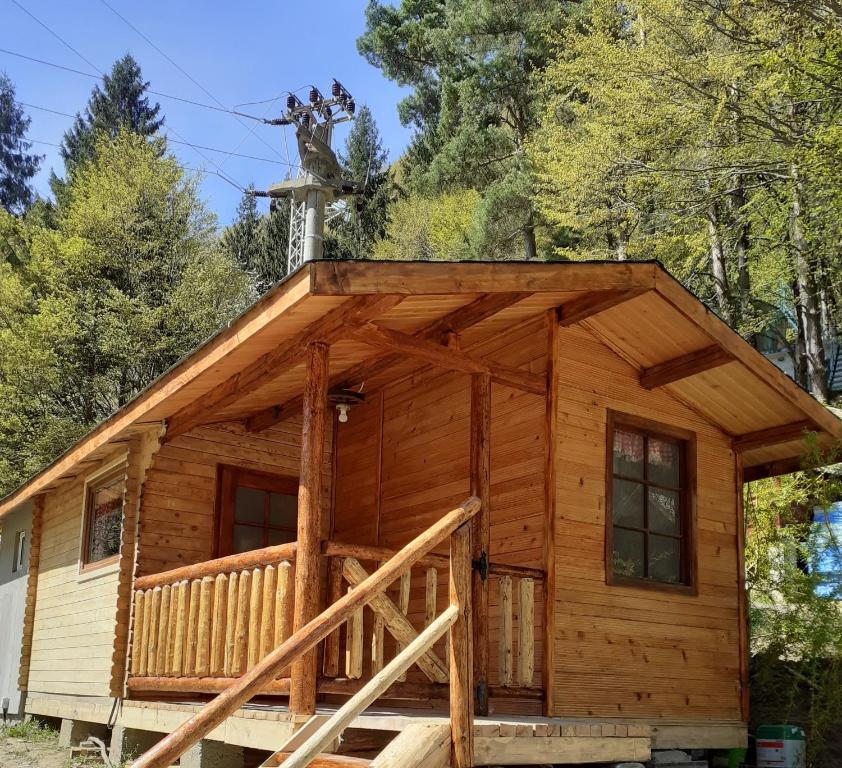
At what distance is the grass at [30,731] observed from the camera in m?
10.4

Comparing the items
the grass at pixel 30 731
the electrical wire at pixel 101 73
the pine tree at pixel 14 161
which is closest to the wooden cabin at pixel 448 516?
the grass at pixel 30 731

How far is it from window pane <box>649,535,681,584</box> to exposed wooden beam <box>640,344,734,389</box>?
125cm

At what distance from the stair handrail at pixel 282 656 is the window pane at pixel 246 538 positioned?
4.68m

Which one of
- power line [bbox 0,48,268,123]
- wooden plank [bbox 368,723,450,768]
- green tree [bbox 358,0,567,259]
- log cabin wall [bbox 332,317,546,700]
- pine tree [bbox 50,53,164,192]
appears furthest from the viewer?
pine tree [bbox 50,53,164,192]

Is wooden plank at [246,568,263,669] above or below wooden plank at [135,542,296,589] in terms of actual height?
below

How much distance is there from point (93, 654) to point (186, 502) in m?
1.85

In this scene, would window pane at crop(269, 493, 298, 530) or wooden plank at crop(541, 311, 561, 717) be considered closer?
wooden plank at crop(541, 311, 561, 717)

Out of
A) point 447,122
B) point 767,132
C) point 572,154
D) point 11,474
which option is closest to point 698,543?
point 767,132

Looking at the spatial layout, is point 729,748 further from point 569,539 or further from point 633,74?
point 633,74

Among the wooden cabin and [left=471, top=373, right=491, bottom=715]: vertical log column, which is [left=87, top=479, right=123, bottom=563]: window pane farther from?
[left=471, top=373, right=491, bottom=715]: vertical log column

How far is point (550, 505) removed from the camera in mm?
6742

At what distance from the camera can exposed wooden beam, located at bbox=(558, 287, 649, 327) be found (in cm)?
661

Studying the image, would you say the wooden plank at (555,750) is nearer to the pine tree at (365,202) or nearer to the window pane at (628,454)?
the window pane at (628,454)

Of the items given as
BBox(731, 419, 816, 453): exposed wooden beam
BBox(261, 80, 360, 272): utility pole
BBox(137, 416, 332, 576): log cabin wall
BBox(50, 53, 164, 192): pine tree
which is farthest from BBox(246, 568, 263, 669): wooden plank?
BBox(50, 53, 164, 192): pine tree
